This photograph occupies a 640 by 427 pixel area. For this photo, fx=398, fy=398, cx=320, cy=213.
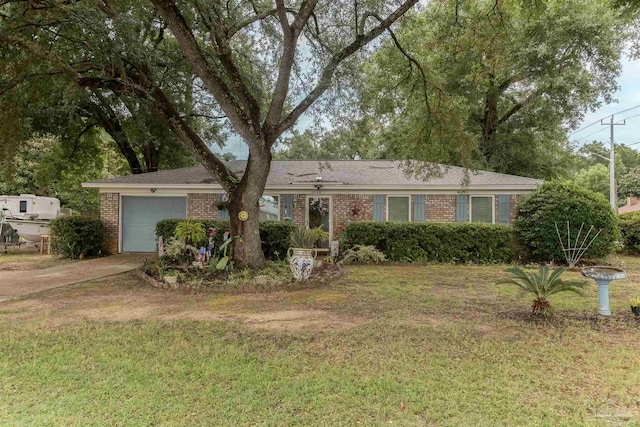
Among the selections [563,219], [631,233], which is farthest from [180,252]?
[631,233]

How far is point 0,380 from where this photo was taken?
3.45 metres

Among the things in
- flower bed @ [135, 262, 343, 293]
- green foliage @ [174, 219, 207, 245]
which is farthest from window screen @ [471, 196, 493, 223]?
green foliage @ [174, 219, 207, 245]

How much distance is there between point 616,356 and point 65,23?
33.2 ft

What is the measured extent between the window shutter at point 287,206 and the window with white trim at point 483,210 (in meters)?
6.08

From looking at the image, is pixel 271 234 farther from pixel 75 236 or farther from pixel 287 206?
pixel 75 236

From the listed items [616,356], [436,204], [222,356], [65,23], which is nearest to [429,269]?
[436,204]

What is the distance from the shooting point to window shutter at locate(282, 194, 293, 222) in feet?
45.1

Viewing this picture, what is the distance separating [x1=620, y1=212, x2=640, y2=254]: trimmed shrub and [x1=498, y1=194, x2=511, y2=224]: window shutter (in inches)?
175

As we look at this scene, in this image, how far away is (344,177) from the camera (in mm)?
14039

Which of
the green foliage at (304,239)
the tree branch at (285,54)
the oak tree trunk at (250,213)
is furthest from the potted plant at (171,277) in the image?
the tree branch at (285,54)

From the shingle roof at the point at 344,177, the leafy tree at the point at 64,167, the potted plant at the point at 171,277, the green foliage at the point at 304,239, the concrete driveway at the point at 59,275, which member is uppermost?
the leafy tree at the point at 64,167

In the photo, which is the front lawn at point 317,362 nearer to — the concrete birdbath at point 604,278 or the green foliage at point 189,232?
the concrete birdbath at point 604,278

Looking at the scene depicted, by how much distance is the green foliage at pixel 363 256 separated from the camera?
11039 mm

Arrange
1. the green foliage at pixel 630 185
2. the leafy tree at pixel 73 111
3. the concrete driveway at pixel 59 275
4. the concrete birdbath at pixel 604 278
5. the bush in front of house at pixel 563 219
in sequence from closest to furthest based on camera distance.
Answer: the concrete birdbath at pixel 604 278 < the concrete driveway at pixel 59 275 < the leafy tree at pixel 73 111 < the bush in front of house at pixel 563 219 < the green foliage at pixel 630 185
